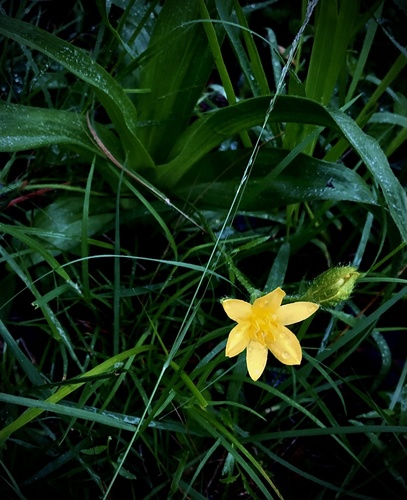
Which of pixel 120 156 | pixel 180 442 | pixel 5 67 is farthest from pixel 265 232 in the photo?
pixel 5 67

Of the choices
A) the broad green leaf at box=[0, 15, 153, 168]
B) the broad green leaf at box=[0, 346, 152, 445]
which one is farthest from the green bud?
the broad green leaf at box=[0, 15, 153, 168]

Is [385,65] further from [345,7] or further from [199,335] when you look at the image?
[199,335]

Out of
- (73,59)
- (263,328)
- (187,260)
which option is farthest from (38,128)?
(263,328)

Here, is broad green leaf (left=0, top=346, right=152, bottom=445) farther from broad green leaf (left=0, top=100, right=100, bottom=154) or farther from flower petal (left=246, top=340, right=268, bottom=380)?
broad green leaf (left=0, top=100, right=100, bottom=154)

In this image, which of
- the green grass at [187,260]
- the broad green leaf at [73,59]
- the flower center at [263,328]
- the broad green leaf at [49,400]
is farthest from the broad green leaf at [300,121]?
the broad green leaf at [49,400]

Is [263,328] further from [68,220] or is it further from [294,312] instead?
[68,220]

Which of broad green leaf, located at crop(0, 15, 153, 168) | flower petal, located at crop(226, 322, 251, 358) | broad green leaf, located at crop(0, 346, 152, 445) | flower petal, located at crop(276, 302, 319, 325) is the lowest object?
broad green leaf, located at crop(0, 346, 152, 445)
